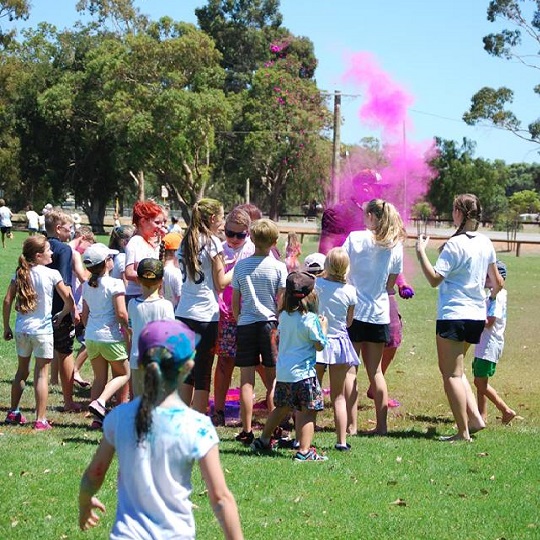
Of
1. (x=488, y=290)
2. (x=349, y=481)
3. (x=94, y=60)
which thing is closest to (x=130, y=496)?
(x=349, y=481)

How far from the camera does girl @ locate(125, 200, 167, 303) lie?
27.3ft

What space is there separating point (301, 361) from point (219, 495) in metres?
3.88

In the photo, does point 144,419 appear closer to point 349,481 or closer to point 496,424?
point 349,481

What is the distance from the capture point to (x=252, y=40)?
244 ft

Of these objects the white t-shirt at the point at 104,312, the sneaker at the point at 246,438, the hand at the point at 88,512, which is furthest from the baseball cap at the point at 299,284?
the hand at the point at 88,512

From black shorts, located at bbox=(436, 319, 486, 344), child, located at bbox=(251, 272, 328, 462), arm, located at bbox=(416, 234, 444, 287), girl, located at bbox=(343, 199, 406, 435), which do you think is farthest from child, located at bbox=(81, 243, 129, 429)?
black shorts, located at bbox=(436, 319, 486, 344)

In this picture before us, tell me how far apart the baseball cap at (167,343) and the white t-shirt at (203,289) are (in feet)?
14.7

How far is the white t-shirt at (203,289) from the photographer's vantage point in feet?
25.9

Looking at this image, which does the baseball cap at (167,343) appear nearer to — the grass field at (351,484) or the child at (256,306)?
the grass field at (351,484)

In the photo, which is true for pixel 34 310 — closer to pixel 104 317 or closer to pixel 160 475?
pixel 104 317

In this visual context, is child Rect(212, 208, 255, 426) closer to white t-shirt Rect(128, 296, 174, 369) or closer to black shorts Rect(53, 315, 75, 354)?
white t-shirt Rect(128, 296, 174, 369)

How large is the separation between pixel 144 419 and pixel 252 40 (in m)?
73.6

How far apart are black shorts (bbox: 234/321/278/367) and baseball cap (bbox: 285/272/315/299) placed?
2.61 ft

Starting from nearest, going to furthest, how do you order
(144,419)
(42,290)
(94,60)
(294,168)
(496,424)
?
1. (144,419)
2. (42,290)
3. (496,424)
4. (94,60)
5. (294,168)
